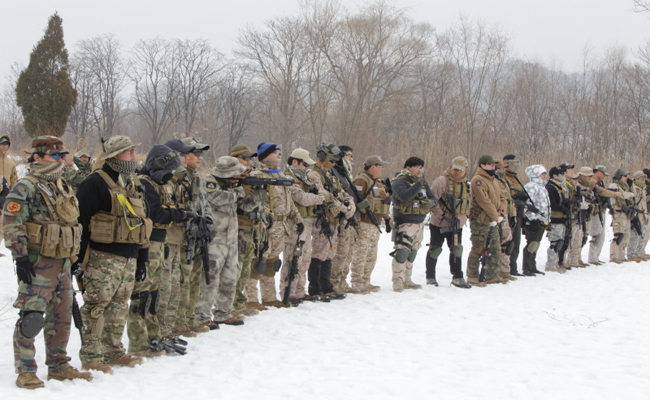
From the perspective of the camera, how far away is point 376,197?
8781 mm

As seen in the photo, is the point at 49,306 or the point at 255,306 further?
the point at 255,306

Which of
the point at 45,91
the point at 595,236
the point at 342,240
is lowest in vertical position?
the point at 595,236

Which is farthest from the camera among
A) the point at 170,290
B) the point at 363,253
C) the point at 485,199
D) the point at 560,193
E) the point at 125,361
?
the point at 560,193

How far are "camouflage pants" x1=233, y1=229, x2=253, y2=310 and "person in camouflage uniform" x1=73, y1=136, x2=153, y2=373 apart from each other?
1908mm

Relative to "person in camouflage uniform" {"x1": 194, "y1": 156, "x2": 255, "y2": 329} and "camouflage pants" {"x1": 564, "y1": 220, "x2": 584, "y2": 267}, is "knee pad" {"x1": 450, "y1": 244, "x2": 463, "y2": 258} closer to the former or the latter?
"camouflage pants" {"x1": 564, "y1": 220, "x2": 584, "y2": 267}

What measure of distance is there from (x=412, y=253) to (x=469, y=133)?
48.0 ft

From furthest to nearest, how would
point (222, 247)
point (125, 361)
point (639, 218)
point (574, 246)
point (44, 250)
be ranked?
point (639, 218) < point (574, 246) < point (222, 247) < point (125, 361) < point (44, 250)

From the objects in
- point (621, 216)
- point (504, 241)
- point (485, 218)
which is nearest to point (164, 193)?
point (485, 218)

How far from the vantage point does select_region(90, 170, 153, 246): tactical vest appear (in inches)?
184

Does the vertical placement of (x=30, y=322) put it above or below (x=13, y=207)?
below

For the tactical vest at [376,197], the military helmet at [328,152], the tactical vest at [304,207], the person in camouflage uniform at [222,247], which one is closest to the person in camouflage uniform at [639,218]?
the tactical vest at [376,197]

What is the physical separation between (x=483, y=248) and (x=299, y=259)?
3.64 metres

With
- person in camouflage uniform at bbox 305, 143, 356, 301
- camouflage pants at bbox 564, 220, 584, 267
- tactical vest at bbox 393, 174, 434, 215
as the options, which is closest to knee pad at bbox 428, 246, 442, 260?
tactical vest at bbox 393, 174, 434, 215

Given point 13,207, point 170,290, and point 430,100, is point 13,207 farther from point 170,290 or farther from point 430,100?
point 430,100
